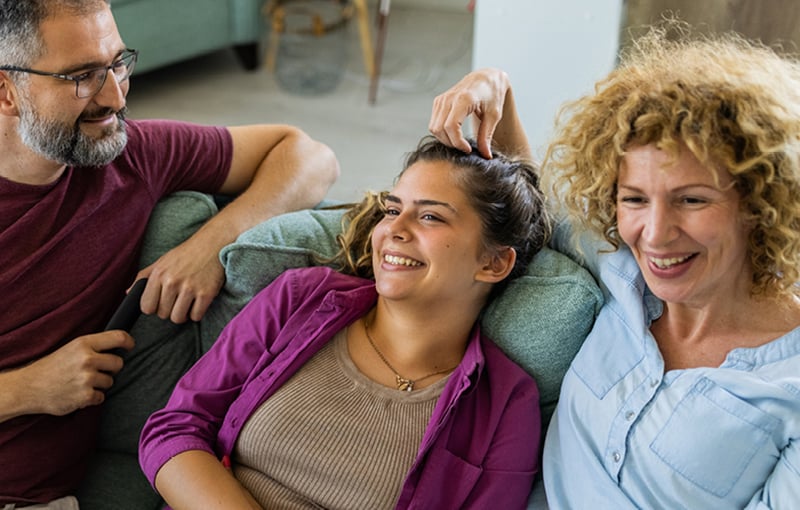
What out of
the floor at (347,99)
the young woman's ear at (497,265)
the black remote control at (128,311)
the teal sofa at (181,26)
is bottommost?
the floor at (347,99)

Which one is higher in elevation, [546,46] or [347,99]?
[546,46]

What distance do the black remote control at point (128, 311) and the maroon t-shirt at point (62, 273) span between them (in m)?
0.06

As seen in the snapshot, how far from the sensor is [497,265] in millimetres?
1724

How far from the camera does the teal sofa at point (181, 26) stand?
167 inches

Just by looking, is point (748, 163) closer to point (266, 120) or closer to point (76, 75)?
point (76, 75)

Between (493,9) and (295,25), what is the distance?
221 centimetres

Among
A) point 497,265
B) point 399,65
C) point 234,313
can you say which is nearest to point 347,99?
point 399,65

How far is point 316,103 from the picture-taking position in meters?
4.59

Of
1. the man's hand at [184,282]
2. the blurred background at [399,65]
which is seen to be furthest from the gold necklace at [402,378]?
the blurred background at [399,65]

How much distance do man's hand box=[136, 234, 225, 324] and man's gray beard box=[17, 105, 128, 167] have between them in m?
0.23

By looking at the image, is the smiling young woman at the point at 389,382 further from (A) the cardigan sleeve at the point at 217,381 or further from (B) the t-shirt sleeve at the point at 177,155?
(B) the t-shirt sleeve at the point at 177,155

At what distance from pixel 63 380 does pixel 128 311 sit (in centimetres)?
18

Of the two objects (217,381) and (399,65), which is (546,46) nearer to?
(217,381)

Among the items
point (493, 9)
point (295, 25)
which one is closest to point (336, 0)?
point (295, 25)
